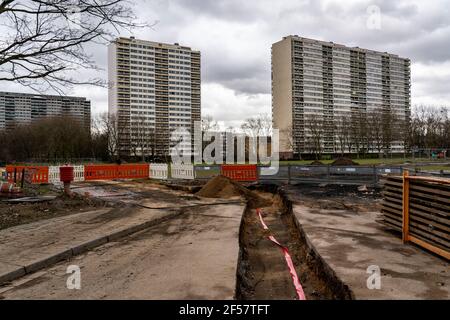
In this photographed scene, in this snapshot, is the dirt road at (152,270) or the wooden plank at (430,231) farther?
the wooden plank at (430,231)

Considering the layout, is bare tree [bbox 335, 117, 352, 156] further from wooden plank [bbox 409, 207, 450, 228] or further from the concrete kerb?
the concrete kerb

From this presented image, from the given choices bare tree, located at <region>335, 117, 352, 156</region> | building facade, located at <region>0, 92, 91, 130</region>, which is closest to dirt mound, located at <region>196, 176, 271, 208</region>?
building facade, located at <region>0, 92, 91, 130</region>

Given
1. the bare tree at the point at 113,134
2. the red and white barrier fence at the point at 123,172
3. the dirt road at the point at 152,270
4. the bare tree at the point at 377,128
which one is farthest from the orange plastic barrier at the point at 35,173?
the bare tree at the point at 377,128

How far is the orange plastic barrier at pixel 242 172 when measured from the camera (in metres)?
24.3

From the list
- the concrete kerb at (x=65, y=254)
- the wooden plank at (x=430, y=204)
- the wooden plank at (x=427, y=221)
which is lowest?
the concrete kerb at (x=65, y=254)

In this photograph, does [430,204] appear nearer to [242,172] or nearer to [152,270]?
[152,270]

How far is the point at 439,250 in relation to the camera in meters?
6.20

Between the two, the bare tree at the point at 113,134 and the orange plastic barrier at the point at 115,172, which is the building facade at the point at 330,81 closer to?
the bare tree at the point at 113,134

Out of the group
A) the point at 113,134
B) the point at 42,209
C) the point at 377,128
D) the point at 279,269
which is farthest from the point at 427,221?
the point at 377,128

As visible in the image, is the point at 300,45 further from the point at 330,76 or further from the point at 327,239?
the point at 327,239

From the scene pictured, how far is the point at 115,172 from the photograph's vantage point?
91.8 feet

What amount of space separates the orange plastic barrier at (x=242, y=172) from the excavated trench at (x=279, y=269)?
12.8m
